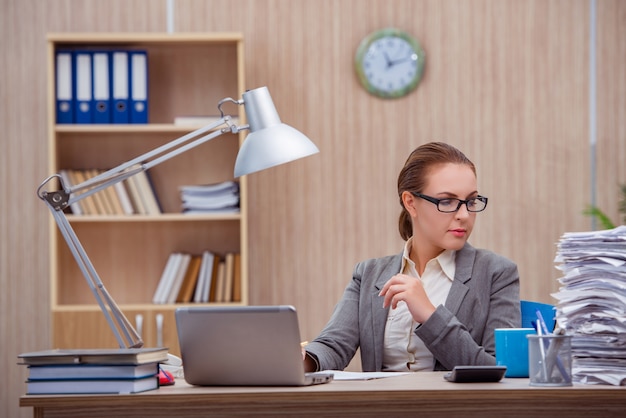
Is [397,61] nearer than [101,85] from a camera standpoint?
No

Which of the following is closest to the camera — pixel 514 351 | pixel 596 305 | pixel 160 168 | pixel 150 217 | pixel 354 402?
pixel 354 402

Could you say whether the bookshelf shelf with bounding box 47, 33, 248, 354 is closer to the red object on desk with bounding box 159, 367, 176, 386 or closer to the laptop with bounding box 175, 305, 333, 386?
the red object on desk with bounding box 159, 367, 176, 386

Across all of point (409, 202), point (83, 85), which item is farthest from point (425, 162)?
point (83, 85)

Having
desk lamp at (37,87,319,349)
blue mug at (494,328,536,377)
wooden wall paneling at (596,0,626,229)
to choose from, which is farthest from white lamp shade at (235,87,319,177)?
wooden wall paneling at (596,0,626,229)

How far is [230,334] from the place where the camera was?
1776mm

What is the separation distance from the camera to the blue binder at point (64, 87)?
4184 millimetres

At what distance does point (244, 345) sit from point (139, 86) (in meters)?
2.66

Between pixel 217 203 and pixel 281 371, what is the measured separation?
8.36 ft

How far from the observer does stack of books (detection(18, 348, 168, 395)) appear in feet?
5.63

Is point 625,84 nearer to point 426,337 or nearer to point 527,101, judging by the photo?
point 527,101

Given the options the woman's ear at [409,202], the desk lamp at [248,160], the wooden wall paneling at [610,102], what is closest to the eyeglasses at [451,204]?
the woman's ear at [409,202]

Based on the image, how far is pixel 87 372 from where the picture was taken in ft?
5.67

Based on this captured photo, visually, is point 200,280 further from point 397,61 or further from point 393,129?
point 397,61

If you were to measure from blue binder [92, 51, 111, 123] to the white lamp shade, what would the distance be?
7.07ft
